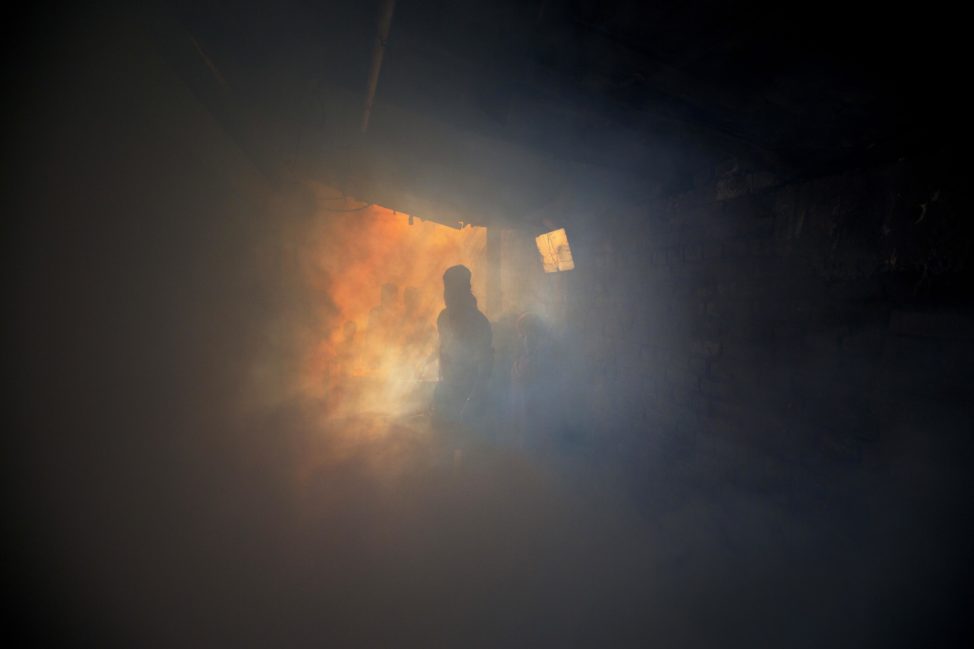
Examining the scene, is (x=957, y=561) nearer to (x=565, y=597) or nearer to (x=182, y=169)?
(x=565, y=597)

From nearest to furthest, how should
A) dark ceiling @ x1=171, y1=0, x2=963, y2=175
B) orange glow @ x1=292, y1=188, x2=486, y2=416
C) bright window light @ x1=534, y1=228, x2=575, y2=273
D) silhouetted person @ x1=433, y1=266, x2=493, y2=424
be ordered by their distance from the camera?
1. dark ceiling @ x1=171, y1=0, x2=963, y2=175
2. bright window light @ x1=534, y1=228, x2=575, y2=273
3. silhouetted person @ x1=433, y1=266, x2=493, y2=424
4. orange glow @ x1=292, y1=188, x2=486, y2=416

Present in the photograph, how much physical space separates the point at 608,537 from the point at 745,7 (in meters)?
3.84

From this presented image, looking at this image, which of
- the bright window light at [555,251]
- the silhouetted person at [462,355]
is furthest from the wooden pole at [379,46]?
the silhouetted person at [462,355]

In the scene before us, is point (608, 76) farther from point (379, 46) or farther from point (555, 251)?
point (555, 251)

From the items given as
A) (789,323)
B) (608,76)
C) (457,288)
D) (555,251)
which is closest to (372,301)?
(457,288)

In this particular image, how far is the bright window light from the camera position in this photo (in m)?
5.47

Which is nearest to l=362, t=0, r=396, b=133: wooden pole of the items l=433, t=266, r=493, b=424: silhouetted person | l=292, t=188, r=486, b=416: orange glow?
l=292, t=188, r=486, b=416: orange glow

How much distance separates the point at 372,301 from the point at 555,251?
9528mm

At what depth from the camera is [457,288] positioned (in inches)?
257

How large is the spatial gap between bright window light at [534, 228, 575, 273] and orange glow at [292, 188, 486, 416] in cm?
375

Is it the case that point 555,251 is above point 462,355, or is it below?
above

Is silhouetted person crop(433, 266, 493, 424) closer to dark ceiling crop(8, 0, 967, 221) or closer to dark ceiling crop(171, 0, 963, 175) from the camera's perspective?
dark ceiling crop(8, 0, 967, 221)

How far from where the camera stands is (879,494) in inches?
87.7

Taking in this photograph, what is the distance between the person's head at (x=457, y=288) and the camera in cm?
648
